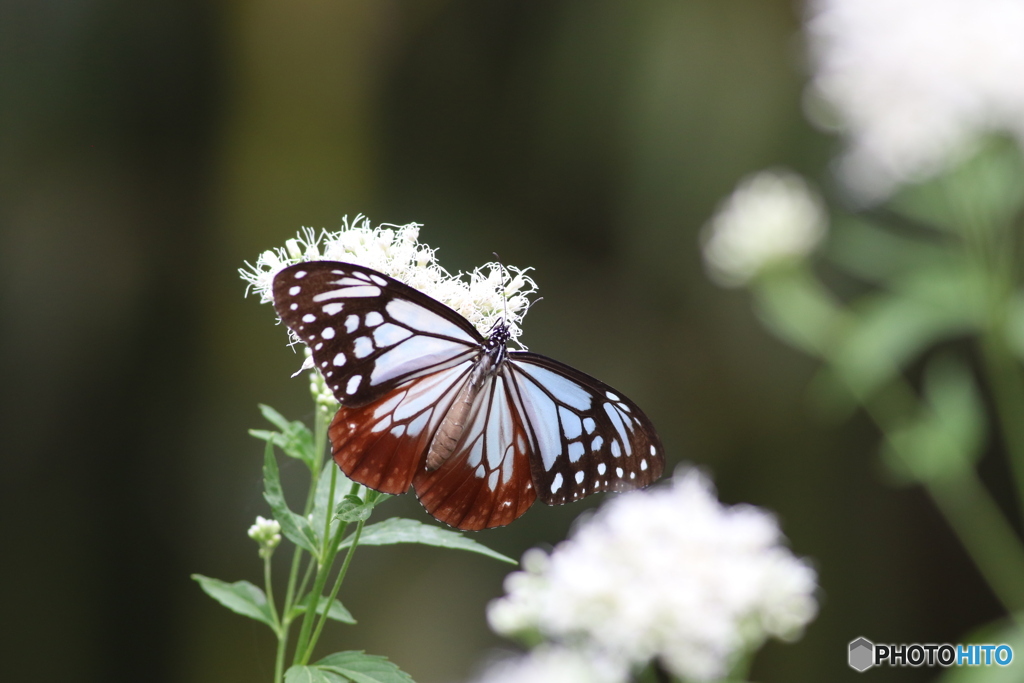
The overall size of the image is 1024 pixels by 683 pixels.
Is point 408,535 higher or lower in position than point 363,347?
lower

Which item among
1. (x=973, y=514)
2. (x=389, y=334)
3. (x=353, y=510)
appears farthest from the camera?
(x=973, y=514)

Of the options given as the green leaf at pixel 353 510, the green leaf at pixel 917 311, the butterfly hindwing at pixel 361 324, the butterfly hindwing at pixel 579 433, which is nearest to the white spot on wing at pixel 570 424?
the butterfly hindwing at pixel 579 433

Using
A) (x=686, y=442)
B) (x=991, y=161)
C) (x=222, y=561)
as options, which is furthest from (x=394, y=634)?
(x=991, y=161)

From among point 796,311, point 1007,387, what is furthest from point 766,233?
point 1007,387

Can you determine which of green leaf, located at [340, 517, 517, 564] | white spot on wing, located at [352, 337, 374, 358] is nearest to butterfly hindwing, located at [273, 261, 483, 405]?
white spot on wing, located at [352, 337, 374, 358]

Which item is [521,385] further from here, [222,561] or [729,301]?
[729,301]

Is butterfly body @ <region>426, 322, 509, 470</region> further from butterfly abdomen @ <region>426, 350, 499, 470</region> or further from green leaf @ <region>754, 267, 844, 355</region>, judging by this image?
green leaf @ <region>754, 267, 844, 355</region>

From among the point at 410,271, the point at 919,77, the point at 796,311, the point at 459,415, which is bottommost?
the point at 459,415

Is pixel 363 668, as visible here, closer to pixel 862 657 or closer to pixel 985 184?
pixel 862 657
